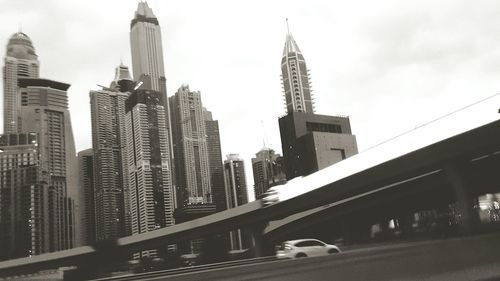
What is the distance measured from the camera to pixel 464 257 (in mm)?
6555

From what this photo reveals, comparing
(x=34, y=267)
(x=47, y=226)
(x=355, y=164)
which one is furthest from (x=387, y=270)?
(x=47, y=226)

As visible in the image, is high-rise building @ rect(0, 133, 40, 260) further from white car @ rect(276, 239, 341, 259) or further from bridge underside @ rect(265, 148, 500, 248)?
white car @ rect(276, 239, 341, 259)

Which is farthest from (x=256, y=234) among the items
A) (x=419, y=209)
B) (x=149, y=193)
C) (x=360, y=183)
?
(x=149, y=193)

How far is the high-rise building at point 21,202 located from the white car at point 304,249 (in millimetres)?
125102

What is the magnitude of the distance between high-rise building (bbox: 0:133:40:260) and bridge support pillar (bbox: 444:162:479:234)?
12046 cm

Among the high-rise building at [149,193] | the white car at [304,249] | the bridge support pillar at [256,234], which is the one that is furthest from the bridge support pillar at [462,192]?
the high-rise building at [149,193]

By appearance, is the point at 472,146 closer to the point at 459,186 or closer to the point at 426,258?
the point at 459,186

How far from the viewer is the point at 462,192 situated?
127 feet

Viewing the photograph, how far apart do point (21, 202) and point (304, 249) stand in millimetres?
144995

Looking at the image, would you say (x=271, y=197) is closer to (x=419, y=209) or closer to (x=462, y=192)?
(x=462, y=192)

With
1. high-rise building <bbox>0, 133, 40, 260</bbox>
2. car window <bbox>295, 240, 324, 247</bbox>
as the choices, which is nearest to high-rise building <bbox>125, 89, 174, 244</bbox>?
high-rise building <bbox>0, 133, 40, 260</bbox>

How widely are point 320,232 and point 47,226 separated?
101187 mm

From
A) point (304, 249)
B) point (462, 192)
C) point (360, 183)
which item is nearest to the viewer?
point (304, 249)

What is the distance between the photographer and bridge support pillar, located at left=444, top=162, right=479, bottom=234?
36.2m
